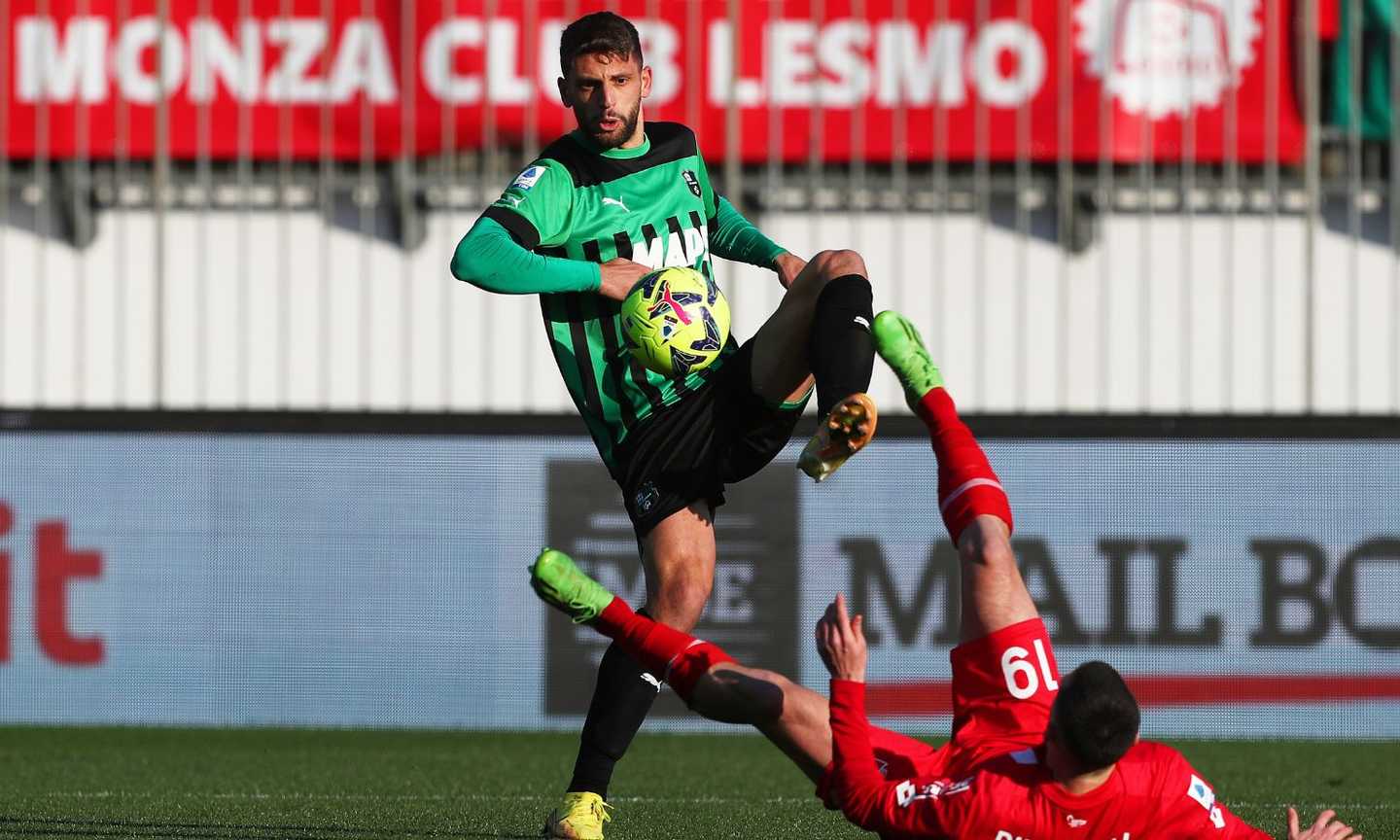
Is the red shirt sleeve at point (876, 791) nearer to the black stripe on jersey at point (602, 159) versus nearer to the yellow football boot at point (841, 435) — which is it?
the yellow football boot at point (841, 435)

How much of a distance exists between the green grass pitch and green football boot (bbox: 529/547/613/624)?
1.31 m

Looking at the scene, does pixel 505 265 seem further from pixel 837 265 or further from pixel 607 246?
pixel 837 265

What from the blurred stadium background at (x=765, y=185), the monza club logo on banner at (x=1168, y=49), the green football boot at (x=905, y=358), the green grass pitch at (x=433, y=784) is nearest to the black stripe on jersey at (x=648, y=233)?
the green football boot at (x=905, y=358)

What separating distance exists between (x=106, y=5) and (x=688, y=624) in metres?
8.48

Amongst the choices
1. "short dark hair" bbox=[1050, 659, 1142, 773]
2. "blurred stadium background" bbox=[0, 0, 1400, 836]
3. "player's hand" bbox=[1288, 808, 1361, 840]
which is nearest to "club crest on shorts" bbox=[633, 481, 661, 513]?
"short dark hair" bbox=[1050, 659, 1142, 773]

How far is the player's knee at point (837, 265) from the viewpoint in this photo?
504cm

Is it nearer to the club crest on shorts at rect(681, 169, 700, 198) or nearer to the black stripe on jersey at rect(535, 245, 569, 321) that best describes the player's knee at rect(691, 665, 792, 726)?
the black stripe on jersey at rect(535, 245, 569, 321)

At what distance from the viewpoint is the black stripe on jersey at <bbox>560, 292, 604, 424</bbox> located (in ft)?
18.0

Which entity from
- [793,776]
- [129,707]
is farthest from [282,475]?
[793,776]

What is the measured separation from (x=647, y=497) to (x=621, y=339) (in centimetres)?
44

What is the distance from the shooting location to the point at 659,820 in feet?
19.6

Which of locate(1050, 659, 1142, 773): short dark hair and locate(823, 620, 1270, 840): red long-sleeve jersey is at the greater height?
locate(1050, 659, 1142, 773): short dark hair

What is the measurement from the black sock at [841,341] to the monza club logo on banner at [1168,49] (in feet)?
25.5

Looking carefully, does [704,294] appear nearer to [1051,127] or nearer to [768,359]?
[768,359]
